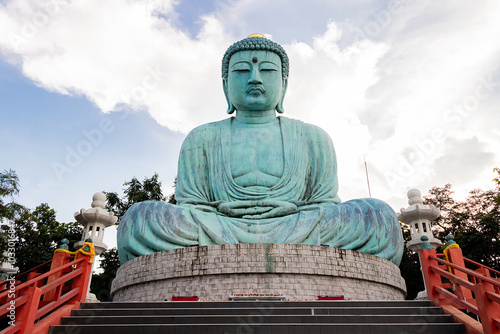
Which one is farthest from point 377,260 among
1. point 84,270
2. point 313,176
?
point 84,270

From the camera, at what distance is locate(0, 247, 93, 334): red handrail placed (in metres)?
4.07

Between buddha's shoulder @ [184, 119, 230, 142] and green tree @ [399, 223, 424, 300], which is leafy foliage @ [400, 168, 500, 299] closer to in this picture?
green tree @ [399, 223, 424, 300]

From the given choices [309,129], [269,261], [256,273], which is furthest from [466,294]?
[309,129]

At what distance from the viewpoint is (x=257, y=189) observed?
9164mm

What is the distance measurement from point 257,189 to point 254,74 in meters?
2.69

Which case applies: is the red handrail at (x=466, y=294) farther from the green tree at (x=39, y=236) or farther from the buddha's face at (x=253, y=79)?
Answer: the green tree at (x=39, y=236)

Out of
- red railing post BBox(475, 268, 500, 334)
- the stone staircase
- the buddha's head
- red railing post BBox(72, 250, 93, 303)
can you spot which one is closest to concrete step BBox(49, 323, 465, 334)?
the stone staircase

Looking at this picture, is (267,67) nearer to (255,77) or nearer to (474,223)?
(255,77)

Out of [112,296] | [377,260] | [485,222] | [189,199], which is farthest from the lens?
[485,222]

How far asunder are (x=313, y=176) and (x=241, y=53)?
329cm

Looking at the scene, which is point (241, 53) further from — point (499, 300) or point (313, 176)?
point (499, 300)

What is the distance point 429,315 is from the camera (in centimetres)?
454

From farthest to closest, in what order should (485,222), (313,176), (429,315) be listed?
(485,222)
(313,176)
(429,315)

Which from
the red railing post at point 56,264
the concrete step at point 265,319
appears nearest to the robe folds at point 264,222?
the red railing post at point 56,264
